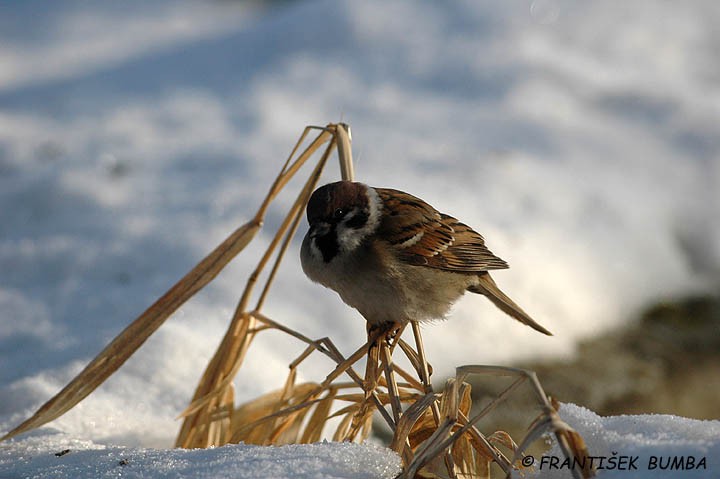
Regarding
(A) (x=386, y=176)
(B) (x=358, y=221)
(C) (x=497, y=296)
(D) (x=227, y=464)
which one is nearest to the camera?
(D) (x=227, y=464)

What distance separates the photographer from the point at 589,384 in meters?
3.53

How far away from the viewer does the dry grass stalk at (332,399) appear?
1871 millimetres

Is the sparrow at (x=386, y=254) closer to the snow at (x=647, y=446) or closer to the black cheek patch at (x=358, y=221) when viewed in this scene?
the black cheek patch at (x=358, y=221)

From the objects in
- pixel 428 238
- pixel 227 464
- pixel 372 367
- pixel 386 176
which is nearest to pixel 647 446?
pixel 372 367

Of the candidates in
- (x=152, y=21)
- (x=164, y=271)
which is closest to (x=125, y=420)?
(x=164, y=271)

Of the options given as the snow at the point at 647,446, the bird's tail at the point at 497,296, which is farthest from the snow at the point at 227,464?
the bird's tail at the point at 497,296

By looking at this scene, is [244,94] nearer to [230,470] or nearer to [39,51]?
[39,51]

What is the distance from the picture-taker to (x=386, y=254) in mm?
2525

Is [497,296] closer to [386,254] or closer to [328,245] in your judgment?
[386,254]

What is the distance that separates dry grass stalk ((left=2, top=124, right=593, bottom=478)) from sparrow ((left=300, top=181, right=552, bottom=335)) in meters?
0.12

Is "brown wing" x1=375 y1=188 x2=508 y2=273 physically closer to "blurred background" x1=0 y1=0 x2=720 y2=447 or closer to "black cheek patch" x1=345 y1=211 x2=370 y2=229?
"black cheek patch" x1=345 y1=211 x2=370 y2=229

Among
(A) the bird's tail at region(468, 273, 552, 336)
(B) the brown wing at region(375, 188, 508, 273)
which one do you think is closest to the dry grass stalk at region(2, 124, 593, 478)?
(B) the brown wing at region(375, 188, 508, 273)

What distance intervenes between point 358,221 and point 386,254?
0.48 ft

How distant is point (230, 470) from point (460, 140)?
3260 mm
